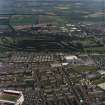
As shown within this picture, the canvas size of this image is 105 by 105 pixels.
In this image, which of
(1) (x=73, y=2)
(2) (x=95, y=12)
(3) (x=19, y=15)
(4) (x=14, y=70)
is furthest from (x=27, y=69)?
(1) (x=73, y=2)

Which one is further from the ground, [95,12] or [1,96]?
[1,96]

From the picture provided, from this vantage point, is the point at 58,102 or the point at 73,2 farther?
the point at 73,2

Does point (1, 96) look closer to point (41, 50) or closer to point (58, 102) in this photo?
point (58, 102)

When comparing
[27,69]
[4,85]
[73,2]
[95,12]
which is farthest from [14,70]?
[73,2]

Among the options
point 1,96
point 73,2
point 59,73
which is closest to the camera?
point 1,96

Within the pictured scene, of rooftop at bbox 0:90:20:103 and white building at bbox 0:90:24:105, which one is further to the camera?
rooftop at bbox 0:90:20:103

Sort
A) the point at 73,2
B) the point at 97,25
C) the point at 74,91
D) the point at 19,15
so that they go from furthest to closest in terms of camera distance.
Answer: the point at 73,2 < the point at 19,15 < the point at 97,25 < the point at 74,91

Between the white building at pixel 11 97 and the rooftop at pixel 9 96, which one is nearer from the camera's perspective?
the white building at pixel 11 97
